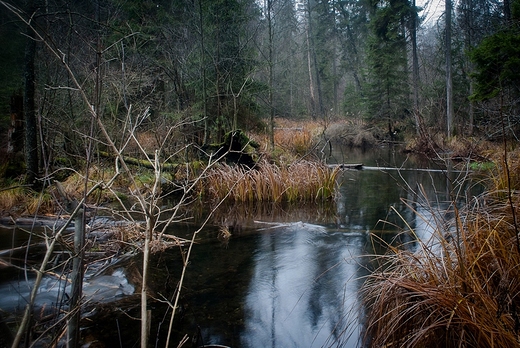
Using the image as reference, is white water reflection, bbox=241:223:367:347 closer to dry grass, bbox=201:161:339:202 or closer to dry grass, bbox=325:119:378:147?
dry grass, bbox=201:161:339:202

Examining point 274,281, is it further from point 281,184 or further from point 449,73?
point 449,73

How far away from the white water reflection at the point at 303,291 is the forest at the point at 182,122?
0.56 metres

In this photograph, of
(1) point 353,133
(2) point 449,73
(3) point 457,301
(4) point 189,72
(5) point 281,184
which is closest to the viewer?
(3) point 457,301

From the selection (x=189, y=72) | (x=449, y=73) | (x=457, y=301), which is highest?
(x=449, y=73)

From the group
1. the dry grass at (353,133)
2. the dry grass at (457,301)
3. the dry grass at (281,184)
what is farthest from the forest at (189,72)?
the dry grass at (281,184)

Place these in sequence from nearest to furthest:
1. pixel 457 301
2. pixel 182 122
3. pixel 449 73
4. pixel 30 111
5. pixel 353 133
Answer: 1. pixel 457 301
2. pixel 182 122
3. pixel 30 111
4. pixel 449 73
5. pixel 353 133

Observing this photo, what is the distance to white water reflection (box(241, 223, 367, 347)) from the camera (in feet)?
11.0

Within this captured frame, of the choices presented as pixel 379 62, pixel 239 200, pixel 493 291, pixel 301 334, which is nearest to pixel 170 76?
pixel 239 200

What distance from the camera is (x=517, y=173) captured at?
4691mm

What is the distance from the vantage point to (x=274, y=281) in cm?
457

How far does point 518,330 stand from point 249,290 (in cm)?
283

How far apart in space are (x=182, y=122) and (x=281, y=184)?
505 cm

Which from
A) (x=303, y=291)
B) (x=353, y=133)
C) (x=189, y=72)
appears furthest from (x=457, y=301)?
(x=353, y=133)

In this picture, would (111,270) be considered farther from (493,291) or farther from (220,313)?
(493,291)
